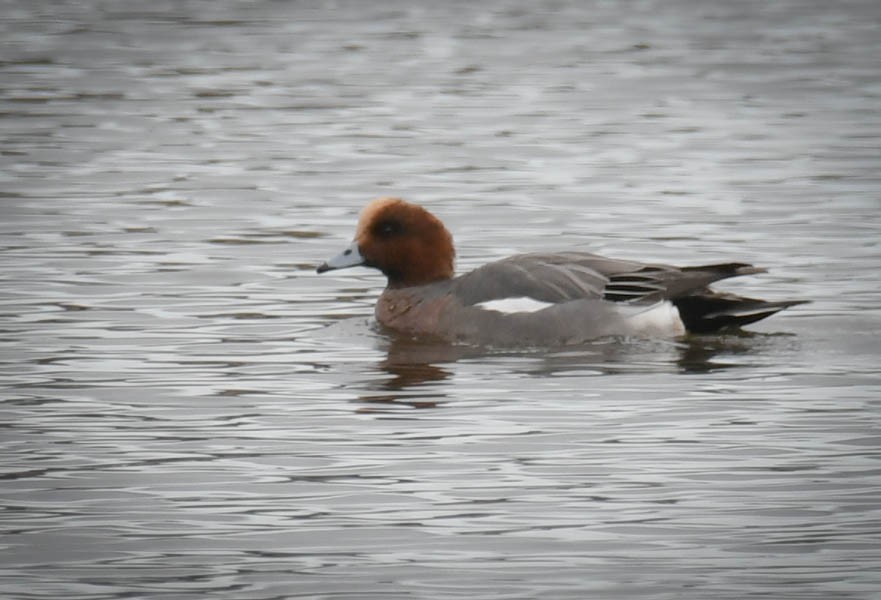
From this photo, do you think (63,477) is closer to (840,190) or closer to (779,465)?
(779,465)

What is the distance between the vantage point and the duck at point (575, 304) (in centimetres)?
1012

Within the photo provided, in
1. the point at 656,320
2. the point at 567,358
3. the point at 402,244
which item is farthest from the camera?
the point at 402,244

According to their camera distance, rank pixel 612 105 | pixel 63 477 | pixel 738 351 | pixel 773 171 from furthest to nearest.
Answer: pixel 612 105
pixel 773 171
pixel 738 351
pixel 63 477

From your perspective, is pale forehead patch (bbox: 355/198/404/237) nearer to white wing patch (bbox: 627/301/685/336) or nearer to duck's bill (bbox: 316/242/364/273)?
duck's bill (bbox: 316/242/364/273)

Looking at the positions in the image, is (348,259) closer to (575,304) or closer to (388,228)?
(388,228)

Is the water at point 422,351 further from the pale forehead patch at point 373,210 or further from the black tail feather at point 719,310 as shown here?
the pale forehead patch at point 373,210

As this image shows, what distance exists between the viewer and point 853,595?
589 centimetres

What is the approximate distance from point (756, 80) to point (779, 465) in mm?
14933

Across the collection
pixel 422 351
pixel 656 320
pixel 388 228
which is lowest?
pixel 422 351

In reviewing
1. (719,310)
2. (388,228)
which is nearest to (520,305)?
(719,310)

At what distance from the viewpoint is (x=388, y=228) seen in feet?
36.0

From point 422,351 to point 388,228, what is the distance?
1078mm

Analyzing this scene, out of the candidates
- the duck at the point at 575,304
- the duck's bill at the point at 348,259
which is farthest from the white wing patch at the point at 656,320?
the duck's bill at the point at 348,259

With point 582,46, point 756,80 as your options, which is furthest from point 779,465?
point 582,46
